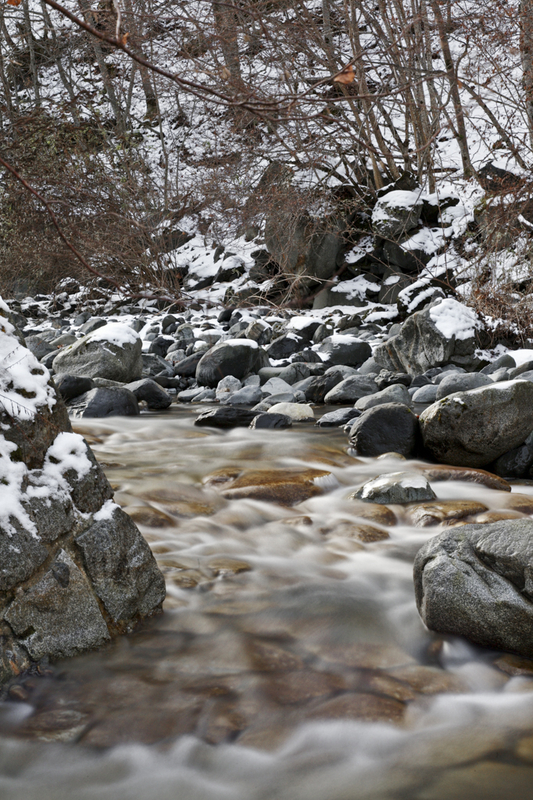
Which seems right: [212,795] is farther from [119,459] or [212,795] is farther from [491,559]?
[119,459]

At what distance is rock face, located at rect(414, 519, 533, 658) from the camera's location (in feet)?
7.94

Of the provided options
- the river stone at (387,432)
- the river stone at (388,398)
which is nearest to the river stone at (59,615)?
the river stone at (387,432)

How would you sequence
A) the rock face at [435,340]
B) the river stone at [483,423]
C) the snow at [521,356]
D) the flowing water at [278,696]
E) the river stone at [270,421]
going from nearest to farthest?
the flowing water at [278,696] → the river stone at [483,423] → the river stone at [270,421] → the snow at [521,356] → the rock face at [435,340]

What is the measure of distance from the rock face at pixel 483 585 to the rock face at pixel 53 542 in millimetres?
1163

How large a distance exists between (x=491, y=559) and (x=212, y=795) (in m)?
1.38

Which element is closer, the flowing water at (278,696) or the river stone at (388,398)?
the flowing water at (278,696)

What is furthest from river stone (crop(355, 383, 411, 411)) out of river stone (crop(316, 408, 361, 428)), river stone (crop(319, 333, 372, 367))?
river stone (crop(319, 333, 372, 367))

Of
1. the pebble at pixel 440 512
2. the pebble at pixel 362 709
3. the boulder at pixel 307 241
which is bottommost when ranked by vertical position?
the pebble at pixel 362 709

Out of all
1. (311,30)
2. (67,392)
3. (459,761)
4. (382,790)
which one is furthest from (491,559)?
(311,30)

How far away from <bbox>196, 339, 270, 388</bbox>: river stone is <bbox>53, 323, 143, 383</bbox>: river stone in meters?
1.09

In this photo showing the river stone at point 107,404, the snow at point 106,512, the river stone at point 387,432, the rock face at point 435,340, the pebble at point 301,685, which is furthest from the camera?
the rock face at point 435,340

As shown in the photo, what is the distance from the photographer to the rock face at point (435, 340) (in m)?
8.62

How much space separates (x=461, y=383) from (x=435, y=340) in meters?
1.89

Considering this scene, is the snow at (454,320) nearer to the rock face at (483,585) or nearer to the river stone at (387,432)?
the river stone at (387,432)
